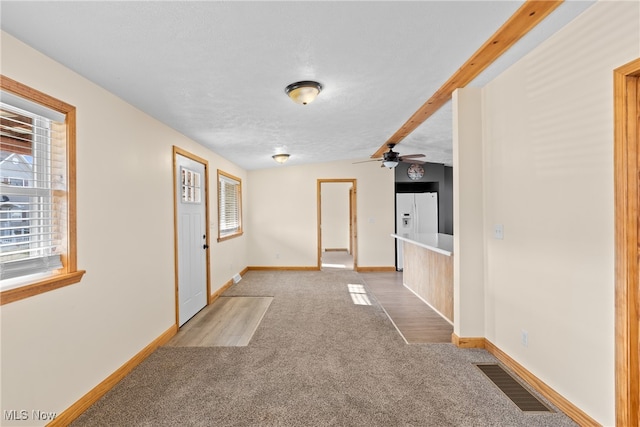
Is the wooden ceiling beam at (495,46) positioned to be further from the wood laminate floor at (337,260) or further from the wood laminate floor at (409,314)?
the wood laminate floor at (337,260)

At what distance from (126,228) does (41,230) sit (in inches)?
28.4

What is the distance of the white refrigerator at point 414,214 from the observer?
6930 mm

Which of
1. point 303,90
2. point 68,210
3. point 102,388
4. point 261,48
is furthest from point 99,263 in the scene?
point 303,90

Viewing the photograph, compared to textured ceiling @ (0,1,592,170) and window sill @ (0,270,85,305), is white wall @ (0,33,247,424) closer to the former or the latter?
window sill @ (0,270,85,305)

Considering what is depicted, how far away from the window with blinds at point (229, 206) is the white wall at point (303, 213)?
0.51m

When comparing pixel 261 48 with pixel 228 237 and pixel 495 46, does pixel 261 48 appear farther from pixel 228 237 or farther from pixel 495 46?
pixel 228 237

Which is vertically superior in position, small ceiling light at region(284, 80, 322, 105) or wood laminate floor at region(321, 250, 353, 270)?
small ceiling light at region(284, 80, 322, 105)

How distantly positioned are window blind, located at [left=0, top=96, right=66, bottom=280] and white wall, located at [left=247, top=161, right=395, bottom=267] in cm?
503

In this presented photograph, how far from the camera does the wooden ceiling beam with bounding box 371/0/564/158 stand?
5.72 ft

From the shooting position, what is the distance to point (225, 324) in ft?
12.0

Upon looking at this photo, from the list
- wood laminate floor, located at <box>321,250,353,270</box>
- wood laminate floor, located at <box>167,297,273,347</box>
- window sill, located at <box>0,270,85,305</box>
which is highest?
window sill, located at <box>0,270,85,305</box>

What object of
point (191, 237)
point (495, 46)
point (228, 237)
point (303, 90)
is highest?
point (495, 46)

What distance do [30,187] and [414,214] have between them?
21.0 ft

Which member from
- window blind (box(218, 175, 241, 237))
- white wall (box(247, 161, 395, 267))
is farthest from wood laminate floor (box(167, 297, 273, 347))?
white wall (box(247, 161, 395, 267))
